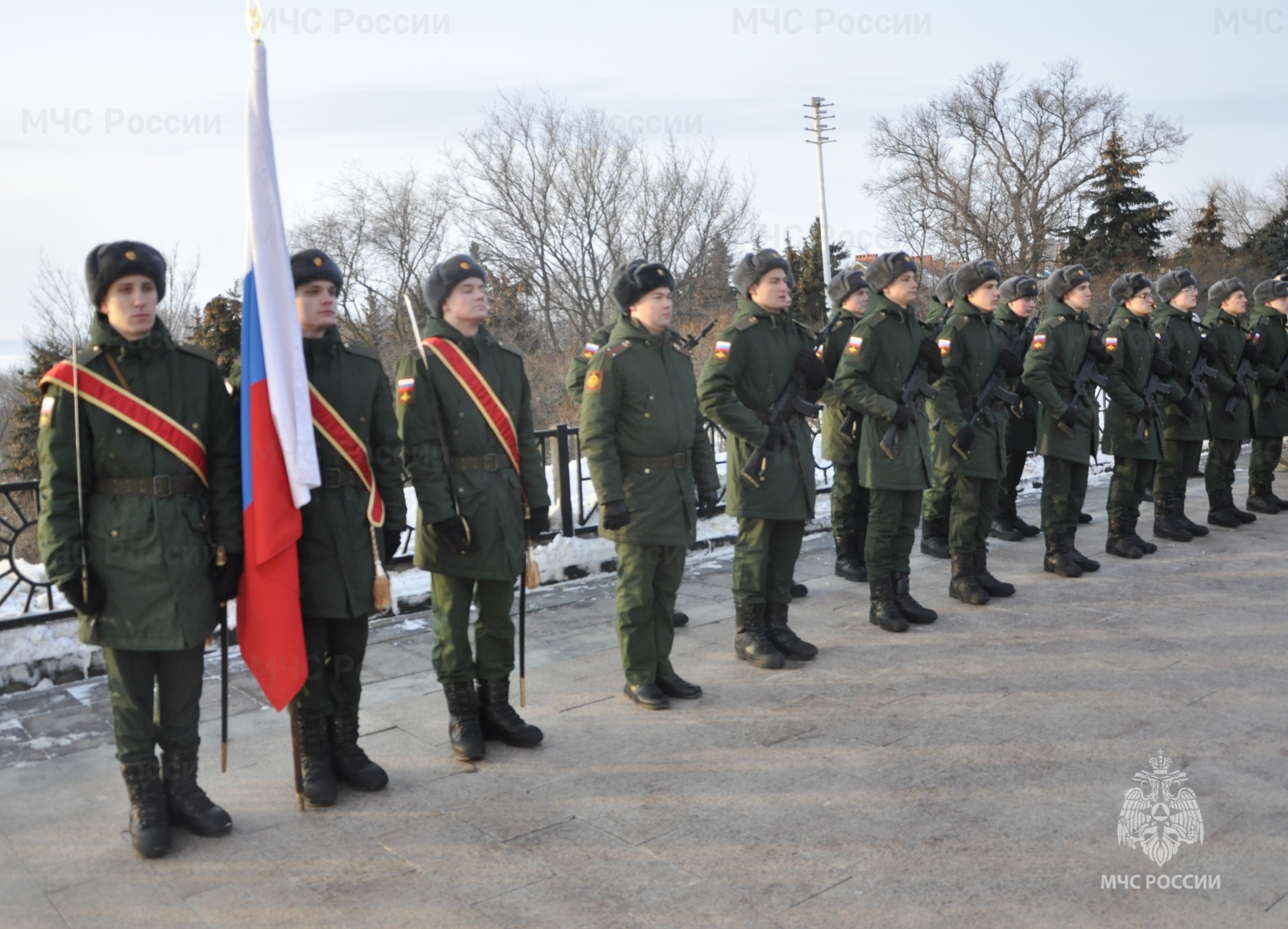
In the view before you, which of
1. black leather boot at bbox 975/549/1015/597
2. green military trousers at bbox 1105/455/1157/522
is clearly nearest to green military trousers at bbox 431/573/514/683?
black leather boot at bbox 975/549/1015/597

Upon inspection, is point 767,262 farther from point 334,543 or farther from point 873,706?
point 334,543

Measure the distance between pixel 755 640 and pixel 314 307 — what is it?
9.48ft

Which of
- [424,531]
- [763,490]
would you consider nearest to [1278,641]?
[763,490]

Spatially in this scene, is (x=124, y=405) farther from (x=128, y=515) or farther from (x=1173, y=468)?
(x=1173, y=468)

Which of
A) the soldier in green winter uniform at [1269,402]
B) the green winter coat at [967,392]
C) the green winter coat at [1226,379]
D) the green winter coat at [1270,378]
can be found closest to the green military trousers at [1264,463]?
the soldier in green winter uniform at [1269,402]

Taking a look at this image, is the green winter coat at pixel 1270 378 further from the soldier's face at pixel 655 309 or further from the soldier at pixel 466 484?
the soldier at pixel 466 484

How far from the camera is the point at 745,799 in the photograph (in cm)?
425

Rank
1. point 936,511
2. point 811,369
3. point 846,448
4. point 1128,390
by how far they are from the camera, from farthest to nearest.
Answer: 1. point 936,511
2. point 1128,390
3. point 846,448
4. point 811,369

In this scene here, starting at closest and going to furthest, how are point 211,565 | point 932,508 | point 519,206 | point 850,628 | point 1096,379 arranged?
point 211,565
point 850,628
point 1096,379
point 932,508
point 519,206

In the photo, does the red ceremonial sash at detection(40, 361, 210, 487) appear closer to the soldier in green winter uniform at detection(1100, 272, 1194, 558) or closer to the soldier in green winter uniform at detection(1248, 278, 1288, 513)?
the soldier in green winter uniform at detection(1100, 272, 1194, 558)

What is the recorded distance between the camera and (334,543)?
171 inches

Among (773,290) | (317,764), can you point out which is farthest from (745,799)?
(773,290)

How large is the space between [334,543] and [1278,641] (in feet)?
16.4

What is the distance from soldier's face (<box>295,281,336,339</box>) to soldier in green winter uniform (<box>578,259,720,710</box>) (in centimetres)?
130
